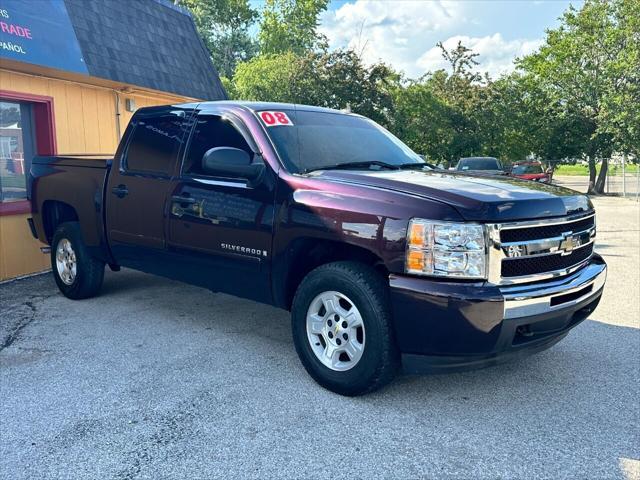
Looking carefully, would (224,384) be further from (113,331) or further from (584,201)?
(584,201)

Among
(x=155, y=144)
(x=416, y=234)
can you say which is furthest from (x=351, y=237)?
(x=155, y=144)

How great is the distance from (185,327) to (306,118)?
2.24 m

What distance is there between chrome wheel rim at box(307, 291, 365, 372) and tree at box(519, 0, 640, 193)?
26.5 meters

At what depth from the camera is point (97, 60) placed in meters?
8.53

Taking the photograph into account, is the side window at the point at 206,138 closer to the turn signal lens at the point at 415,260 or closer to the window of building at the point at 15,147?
the turn signal lens at the point at 415,260

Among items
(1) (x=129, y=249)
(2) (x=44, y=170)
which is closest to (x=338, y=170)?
(1) (x=129, y=249)

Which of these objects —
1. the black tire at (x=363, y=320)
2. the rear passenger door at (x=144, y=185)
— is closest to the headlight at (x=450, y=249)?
the black tire at (x=363, y=320)

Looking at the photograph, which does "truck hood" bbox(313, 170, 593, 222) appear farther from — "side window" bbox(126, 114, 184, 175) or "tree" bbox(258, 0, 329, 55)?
"tree" bbox(258, 0, 329, 55)

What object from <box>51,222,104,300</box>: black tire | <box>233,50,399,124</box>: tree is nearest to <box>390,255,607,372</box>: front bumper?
<box>51,222,104,300</box>: black tire

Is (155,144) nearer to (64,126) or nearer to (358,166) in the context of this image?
(358,166)

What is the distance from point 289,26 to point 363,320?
48.0 meters

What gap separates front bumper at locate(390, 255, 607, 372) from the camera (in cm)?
312

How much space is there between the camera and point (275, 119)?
4445mm

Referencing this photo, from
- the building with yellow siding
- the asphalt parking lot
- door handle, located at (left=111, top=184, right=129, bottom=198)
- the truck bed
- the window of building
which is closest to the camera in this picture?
the asphalt parking lot
